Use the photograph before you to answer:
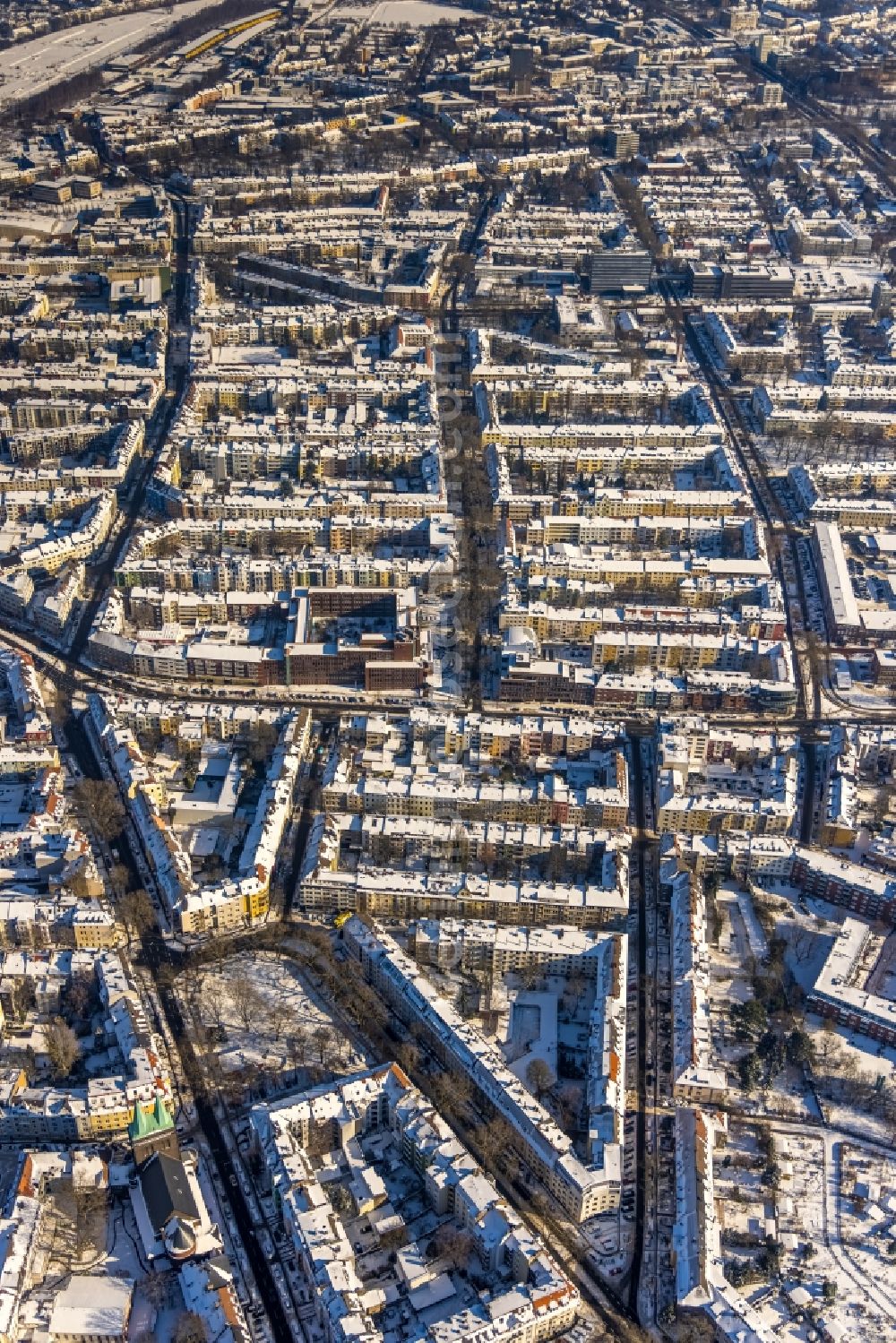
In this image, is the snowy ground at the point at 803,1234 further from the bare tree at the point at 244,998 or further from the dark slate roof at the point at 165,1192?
the bare tree at the point at 244,998

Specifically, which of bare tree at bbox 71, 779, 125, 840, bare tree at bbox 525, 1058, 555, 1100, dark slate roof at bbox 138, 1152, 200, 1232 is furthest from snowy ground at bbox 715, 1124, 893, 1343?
bare tree at bbox 71, 779, 125, 840

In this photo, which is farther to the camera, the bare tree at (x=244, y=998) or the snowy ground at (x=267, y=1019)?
the bare tree at (x=244, y=998)

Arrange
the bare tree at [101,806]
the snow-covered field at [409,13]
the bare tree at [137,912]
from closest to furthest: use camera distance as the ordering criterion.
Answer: the bare tree at [137,912] < the bare tree at [101,806] < the snow-covered field at [409,13]

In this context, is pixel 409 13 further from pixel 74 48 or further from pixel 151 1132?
pixel 151 1132

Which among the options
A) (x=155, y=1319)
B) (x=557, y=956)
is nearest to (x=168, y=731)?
(x=557, y=956)

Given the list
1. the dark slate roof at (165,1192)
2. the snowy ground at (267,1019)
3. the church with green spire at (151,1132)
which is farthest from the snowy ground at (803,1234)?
the church with green spire at (151,1132)

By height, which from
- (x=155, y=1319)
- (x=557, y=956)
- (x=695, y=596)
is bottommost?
(x=155, y=1319)

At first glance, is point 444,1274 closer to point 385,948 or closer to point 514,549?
point 385,948

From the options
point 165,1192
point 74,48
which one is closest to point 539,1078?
point 165,1192
